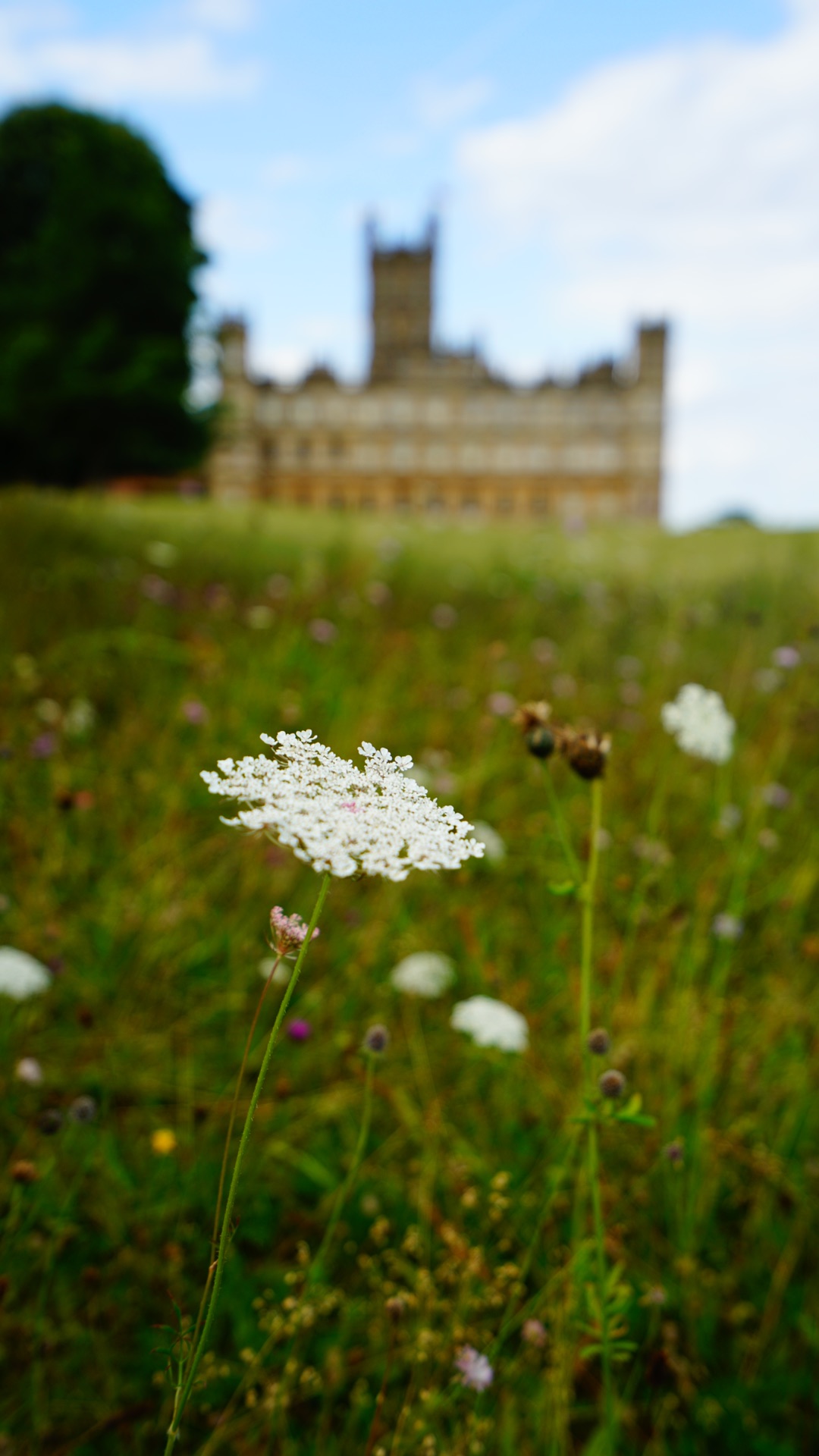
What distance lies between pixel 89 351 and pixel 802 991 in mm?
16191

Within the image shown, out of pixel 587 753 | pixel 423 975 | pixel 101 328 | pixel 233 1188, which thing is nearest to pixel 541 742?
pixel 587 753

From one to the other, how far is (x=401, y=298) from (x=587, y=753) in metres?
64.6

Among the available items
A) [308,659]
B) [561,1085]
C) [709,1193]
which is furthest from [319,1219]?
[308,659]

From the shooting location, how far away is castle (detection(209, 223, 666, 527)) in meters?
53.1

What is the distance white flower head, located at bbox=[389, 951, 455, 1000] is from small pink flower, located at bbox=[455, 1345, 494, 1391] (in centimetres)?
83

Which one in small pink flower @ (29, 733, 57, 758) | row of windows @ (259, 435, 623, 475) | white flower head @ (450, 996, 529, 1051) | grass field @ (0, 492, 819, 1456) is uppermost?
row of windows @ (259, 435, 623, 475)

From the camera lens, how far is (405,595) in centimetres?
498

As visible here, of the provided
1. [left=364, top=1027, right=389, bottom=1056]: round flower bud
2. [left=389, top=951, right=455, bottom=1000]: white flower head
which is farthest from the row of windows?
[left=364, top=1027, right=389, bottom=1056]: round flower bud

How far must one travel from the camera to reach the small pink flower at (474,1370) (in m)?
0.91

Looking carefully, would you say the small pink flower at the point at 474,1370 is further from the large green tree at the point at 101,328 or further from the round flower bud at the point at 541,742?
the large green tree at the point at 101,328

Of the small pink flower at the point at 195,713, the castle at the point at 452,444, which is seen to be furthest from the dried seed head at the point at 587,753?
the castle at the point at 452,444

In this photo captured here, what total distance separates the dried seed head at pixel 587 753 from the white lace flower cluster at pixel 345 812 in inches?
14.0

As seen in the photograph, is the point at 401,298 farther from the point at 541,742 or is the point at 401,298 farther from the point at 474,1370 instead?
the point at 474,1370

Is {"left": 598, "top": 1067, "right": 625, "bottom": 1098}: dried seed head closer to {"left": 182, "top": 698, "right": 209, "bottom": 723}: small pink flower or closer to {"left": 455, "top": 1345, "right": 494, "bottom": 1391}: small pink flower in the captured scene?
{"left": 455, "top": 1345, "right": 494, "bottom": 1391}: small pink flower
